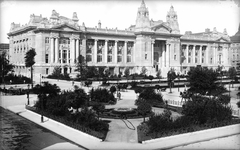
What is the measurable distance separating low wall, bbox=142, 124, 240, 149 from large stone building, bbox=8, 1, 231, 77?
53.6 meters

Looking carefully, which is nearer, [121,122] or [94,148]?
[94,148]

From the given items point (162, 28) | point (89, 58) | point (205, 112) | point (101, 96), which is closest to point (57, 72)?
point (89, 58)

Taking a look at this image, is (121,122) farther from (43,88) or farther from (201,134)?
(43,88)

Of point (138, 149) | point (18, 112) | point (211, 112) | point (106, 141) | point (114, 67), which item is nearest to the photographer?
point (138, 149)

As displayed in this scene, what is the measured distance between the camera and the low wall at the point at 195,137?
2172 centimetres

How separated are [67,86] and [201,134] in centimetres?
3532

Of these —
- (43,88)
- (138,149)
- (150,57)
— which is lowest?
(138,149)

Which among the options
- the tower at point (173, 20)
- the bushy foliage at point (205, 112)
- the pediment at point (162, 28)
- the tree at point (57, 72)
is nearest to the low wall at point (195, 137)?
the bushy foliage at point (205, 112)

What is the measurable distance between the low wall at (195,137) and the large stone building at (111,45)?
53602mm

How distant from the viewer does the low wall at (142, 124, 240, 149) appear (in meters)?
21.7

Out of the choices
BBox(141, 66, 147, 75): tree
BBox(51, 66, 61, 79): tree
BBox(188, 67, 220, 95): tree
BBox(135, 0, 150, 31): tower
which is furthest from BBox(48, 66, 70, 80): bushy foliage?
BBox(188, 67, 220, 95): tree

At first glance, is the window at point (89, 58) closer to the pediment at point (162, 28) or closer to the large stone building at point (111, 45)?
the large stone building at point (111, 45)

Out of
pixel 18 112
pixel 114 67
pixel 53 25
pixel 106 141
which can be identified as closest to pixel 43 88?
pixel 18 112

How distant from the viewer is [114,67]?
3438 inches
